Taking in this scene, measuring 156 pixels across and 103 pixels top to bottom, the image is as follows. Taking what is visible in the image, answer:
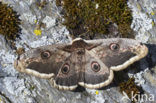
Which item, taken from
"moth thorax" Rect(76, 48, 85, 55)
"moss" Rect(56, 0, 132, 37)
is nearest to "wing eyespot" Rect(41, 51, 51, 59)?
"moth thorax" Rect(76, 48, 85, 55)

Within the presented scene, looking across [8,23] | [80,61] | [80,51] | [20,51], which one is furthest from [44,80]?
[8,23]

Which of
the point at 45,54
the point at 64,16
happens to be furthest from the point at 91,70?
the point at 64,16

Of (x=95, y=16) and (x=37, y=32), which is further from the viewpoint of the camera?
(x=95, y=16)

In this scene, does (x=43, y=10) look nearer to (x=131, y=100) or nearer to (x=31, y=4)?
(x=31, y=4)

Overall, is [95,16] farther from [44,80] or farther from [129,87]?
[44,80]

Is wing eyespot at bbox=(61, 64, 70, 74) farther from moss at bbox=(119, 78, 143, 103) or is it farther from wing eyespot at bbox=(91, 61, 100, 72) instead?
moss at bbox=(119, 78, 143, 103)

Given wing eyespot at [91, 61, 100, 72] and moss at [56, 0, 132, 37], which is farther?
moss at [56, 0, 132, 37]

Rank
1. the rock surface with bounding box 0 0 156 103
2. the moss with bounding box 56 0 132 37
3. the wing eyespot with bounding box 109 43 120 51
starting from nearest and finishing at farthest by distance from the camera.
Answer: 1. the wing eyespot with bounding box 109 43 120 51
2. the rock surface with bounding box 0 0 156 103
3. the moss with bounding box 56 0 132 37
